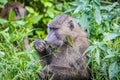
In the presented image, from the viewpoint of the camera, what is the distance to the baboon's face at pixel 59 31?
15.9 ft

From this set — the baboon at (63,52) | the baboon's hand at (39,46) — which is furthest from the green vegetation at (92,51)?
the baboon's hand at (39,46)

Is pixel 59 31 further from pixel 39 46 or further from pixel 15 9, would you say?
pixel 15 9

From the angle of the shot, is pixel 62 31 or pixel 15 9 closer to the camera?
pixel 62 31

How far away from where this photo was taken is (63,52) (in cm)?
492

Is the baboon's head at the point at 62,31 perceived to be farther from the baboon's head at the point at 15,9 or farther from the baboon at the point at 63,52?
the baboon's head at the point at 15,9

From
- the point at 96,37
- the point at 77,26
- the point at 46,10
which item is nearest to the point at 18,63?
the point at 77,26

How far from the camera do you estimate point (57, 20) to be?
5.05 m

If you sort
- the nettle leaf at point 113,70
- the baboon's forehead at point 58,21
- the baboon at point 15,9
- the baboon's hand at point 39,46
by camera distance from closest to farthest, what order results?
the nettle leaf at point 113,70, the baboon's hand at point 39,46, the baboon's forehead at point 58,21, the baboon at point 15,9

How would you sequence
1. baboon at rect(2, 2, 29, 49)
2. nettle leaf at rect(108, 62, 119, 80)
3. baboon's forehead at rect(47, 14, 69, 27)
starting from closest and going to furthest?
nettle leaf at rect(108, 62, 119, 80), baboon's forehead at rect(47, 14, 69, 27), baboon at rect(2, 2, 29, 49)

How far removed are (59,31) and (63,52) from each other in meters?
0.25

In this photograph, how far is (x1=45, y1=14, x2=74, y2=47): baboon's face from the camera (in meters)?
4.85

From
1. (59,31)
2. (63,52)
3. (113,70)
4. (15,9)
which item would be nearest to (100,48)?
(113,70)

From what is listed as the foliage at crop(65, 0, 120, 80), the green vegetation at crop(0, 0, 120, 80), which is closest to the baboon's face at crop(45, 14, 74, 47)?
the green vegetation at crop(0, 0, 120, 80)

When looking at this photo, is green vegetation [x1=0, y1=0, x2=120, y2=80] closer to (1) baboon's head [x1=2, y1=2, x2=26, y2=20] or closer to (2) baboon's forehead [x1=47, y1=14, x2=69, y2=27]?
(2) baboon's forehead [x1=47, y1=14, x2=69, y2=27]
